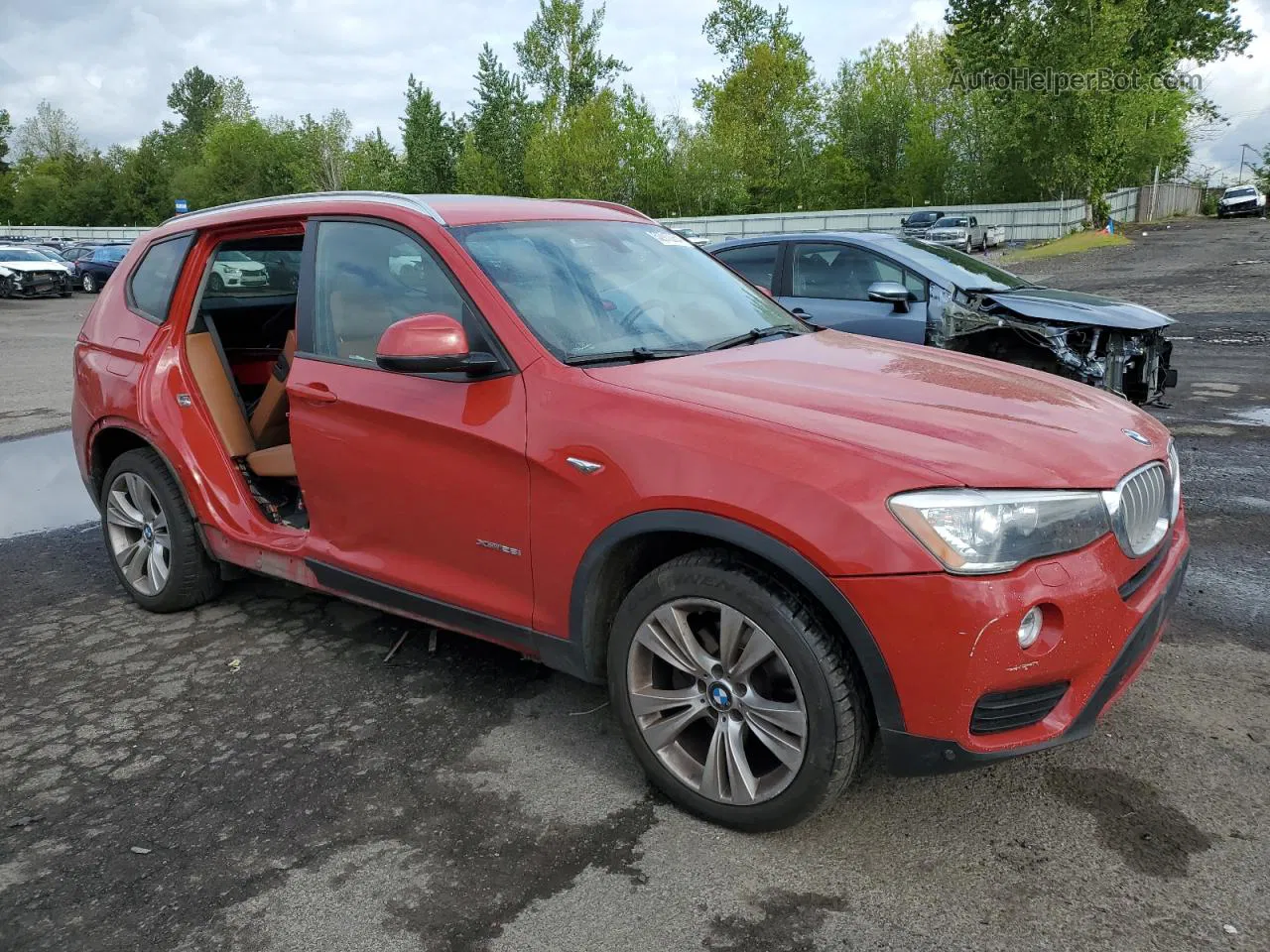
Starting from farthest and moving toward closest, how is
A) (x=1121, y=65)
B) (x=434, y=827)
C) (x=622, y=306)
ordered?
(x=1121, y=65) → (x=622, y=306) → (x=434, y=827)

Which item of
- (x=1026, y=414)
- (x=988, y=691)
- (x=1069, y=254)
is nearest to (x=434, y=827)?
(x=988, y=691)

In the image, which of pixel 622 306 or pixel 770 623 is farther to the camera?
pixel 622 306

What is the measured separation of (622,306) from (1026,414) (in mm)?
1401

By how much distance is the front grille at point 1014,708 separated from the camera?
8.13 ft

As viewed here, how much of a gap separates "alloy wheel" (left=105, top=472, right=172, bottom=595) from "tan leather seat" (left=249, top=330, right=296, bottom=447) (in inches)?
21.4

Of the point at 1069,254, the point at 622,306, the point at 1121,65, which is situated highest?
the point at 1121,65

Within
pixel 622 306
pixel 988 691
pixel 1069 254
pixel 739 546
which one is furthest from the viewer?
pixel 1069 254

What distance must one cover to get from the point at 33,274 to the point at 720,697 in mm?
32481

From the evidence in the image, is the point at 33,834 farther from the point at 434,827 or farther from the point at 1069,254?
the point at 1069,254

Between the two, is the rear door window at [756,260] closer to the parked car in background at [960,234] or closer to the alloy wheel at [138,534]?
the alloy wheel at [138,534]

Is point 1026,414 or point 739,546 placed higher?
point 1026,414

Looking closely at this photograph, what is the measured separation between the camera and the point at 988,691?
2.45m

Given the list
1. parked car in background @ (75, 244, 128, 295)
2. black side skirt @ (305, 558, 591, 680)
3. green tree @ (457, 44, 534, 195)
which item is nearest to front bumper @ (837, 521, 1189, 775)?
black side skirt @ (305, 558, 591, 680)

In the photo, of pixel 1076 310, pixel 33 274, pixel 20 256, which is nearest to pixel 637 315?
pixel 1076 310
